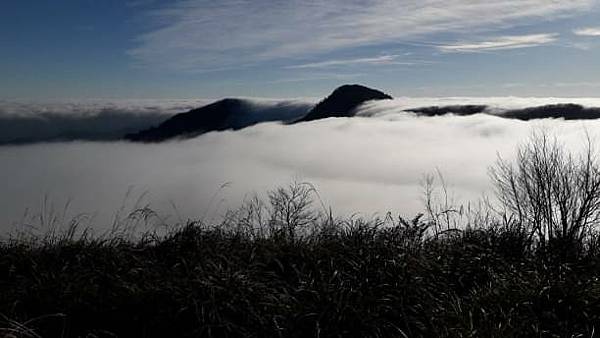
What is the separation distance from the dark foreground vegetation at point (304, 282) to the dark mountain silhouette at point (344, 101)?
5783 inches

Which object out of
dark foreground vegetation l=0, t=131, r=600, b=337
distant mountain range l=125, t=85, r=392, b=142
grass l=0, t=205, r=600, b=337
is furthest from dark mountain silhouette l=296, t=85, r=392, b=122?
grass l=0, t=205, r=600, b=337

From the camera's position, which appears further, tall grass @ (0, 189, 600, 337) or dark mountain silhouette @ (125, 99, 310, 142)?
dark mountain silhouette @ (125, 99, 310, 142)

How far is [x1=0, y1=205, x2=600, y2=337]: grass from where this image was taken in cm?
508

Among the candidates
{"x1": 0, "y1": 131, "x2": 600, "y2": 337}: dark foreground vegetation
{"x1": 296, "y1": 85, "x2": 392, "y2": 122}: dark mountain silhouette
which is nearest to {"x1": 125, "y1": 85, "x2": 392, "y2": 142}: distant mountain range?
{"x1": 296, "y1": 85, "x2": 392, "y2": 122}: dark mountain silhouette

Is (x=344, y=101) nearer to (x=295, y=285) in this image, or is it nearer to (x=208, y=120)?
(x=208, y=120)

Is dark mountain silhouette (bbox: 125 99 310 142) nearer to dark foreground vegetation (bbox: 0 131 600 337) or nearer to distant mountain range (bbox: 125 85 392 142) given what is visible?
distant mountain range (bbox: 125 85 392 142)

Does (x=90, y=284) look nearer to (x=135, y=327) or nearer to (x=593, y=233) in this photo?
(x=135, y=327)

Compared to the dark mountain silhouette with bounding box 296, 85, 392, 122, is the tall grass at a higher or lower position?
lower

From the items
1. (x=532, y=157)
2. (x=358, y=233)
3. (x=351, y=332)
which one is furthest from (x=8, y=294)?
(x=532, y=157)

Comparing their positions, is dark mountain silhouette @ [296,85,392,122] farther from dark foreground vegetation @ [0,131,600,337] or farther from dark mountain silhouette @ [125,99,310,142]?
dark foreground vegetation @ [0,131,600,337]

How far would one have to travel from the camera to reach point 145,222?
873 cm

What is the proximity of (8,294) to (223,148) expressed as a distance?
149m

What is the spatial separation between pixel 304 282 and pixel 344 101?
502ft

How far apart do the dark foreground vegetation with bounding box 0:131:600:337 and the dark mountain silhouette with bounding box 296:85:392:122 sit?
482 feet
